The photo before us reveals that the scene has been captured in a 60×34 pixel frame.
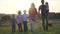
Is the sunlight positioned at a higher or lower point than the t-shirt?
higher

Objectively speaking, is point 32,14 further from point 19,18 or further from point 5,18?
point 5,18

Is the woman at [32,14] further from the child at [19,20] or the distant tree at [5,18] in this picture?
the distant tree at [5,18]

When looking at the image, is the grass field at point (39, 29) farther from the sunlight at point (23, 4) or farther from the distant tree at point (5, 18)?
the sunlight at point (23, 4)

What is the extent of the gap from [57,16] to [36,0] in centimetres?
38

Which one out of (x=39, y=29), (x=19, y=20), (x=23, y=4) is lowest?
(x=39, y=29)

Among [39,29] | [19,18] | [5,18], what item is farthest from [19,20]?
[39,29]

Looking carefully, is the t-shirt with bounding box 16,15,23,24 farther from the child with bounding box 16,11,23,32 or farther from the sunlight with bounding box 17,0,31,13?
the sunlight with bounding box 17,0,31,13

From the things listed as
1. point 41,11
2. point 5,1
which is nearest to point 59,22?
point 41,11

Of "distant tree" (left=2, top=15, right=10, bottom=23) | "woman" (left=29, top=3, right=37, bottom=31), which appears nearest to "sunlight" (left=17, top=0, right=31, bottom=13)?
"woman" (left=29, top=3, right=37, bottom=31)

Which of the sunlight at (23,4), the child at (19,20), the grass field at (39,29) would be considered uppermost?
the sunlight at (23,4)

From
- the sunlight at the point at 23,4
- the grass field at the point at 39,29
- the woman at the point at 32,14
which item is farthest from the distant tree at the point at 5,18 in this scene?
the woman at the point at 32,14

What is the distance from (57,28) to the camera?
294 cm

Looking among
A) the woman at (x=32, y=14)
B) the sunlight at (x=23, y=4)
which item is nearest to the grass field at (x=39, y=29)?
the woman at (x=32, y=14)

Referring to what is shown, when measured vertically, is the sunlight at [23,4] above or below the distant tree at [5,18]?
above
